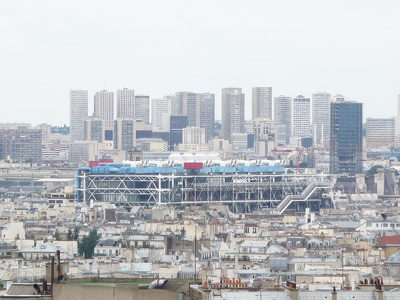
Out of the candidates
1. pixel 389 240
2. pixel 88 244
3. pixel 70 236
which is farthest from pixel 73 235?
pixel 389 240

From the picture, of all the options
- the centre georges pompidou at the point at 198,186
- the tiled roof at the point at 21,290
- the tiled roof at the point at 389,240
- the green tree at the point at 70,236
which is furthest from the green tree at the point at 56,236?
the tiled roof at the point at 21,290

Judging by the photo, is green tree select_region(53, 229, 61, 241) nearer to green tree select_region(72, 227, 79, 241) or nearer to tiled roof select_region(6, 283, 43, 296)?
green tree select_region(72, 227, 79, 241)

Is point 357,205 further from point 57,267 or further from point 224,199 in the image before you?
point 57,267

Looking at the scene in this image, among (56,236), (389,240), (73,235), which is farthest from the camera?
(73,235)

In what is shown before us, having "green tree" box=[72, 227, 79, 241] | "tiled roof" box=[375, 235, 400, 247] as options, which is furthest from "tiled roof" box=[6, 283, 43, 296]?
"green tree" box=[72, 227, 79, 241]

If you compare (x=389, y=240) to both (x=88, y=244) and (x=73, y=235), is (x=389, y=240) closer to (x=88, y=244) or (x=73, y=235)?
(x=88, y=244)

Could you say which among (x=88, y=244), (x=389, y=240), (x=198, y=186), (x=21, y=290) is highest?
(x=21, y=290)

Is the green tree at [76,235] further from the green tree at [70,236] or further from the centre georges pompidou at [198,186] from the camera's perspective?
the centre georges pompidou at [198,186]
